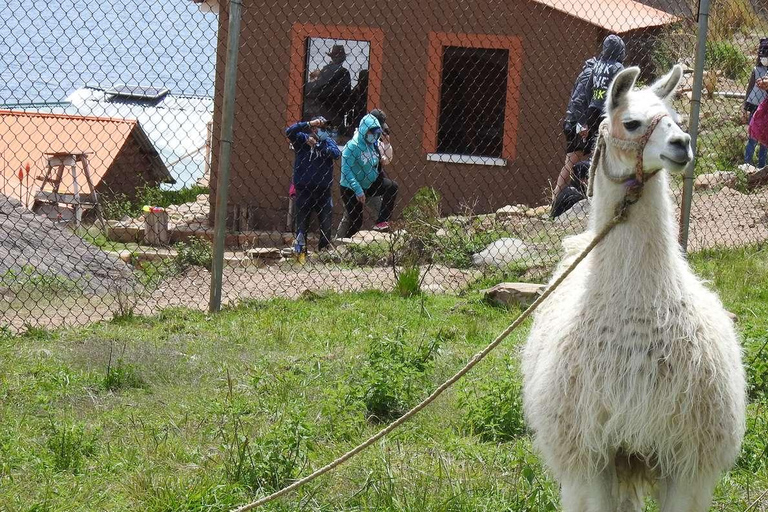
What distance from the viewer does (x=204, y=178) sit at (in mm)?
17266

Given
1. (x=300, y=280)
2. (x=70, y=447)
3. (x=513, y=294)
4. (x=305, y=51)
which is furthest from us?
(x=305, y=51)

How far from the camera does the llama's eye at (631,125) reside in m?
3.47

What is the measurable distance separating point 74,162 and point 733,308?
1059 centimetres

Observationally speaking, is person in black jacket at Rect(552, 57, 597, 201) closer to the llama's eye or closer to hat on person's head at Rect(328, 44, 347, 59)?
hat on person's head at Rect(328, 44, 347, 59)

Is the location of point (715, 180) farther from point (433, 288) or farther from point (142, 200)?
point (142, 200)

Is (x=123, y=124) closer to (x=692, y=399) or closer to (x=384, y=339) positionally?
(x=384, y=339)

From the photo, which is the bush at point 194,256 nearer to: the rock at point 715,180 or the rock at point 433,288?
the rock at point 433,288

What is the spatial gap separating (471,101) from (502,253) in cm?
608

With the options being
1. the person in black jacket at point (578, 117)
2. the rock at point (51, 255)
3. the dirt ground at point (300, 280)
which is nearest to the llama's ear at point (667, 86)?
the dirt ground at point (300, 280)

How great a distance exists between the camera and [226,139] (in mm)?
6688

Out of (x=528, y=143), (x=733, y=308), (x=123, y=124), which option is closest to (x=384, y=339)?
(x=733, y=308)

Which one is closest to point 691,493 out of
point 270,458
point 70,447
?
point 270,458

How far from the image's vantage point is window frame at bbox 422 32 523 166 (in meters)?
13.4

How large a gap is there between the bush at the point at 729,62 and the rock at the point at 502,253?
348 inches
